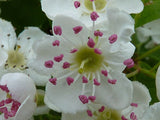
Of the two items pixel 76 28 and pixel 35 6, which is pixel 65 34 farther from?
pixel 35 6

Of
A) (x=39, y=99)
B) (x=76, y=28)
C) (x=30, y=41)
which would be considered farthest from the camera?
(x=30, y=41)

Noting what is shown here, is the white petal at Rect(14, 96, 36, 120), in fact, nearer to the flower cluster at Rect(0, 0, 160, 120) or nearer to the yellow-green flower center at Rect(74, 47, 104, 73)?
the flower cluster at Rect(0, 0, 160, 120)

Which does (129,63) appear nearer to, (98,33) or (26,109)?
(98,33)

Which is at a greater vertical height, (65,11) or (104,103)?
(65,11)

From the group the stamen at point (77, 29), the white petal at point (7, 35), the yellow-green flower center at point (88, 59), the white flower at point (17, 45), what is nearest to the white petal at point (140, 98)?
the yellow-green flower center at point (88, 59)

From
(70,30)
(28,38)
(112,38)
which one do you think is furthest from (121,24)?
(28,38)

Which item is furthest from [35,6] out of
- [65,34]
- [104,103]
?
[104,103]

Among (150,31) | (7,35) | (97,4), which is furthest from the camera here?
(150,31)
